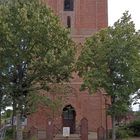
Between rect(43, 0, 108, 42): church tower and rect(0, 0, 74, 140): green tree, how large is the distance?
68.4ft

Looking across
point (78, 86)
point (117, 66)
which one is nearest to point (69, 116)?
point (78, 86)

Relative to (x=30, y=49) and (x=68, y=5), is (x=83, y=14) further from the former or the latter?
(x=30, y=49)

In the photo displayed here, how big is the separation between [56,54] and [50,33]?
1.71 metres

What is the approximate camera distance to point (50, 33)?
35.5 m

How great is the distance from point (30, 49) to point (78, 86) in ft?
71.1

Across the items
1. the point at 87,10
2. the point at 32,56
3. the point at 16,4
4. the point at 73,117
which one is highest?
the point at 87,10

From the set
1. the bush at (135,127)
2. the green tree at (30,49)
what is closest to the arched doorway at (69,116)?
the bush at (135,127)

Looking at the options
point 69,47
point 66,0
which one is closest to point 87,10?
point 66,0

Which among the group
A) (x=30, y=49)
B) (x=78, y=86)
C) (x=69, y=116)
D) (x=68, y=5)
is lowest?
(x=69, y=116)

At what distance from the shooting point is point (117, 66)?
40125 millimetres

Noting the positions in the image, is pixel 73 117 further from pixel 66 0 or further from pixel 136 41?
pixel 136 41

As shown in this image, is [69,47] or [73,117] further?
[73,117]

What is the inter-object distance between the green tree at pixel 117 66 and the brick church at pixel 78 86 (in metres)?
12.7

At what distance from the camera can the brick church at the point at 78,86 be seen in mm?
55562
